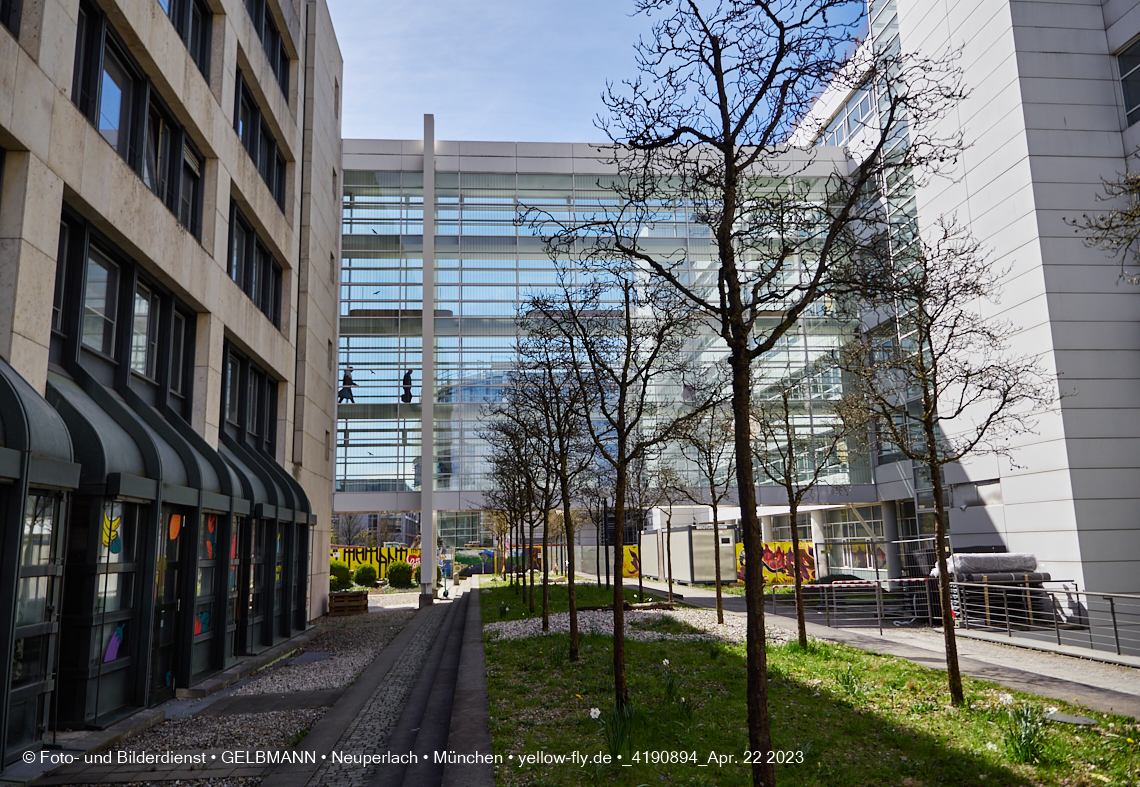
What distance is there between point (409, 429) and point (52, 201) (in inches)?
1206

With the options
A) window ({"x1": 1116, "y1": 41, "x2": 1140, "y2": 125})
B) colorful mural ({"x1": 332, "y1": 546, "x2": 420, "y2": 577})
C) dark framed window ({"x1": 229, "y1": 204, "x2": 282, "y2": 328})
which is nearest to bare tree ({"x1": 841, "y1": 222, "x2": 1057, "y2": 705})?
window ({"x1": 1116, "y1": 41, "x2": 1140, "y2": 125})

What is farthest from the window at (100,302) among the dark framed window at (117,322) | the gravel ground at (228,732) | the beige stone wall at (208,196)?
the gravel ground at (228,732)

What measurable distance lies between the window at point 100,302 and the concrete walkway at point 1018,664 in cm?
1425

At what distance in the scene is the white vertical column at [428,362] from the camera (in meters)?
38.3

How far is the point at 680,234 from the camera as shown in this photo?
44281mm

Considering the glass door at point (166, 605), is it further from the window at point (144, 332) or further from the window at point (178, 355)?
the window at point (178, 355)

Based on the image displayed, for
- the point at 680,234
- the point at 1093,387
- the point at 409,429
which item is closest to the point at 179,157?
the point at 1093,387

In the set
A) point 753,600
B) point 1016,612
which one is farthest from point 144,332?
point 1016,612

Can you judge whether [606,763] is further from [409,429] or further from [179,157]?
[409,429]

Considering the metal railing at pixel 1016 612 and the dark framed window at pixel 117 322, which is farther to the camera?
the metal railing at pixel 1016 612

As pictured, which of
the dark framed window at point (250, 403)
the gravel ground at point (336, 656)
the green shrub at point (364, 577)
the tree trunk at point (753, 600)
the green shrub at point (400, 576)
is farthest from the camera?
the green shrub at point (400, 576)

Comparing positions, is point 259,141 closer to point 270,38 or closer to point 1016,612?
point 270,38

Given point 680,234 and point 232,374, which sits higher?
point 680,234

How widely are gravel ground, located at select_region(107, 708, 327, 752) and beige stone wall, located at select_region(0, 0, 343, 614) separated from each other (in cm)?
472
